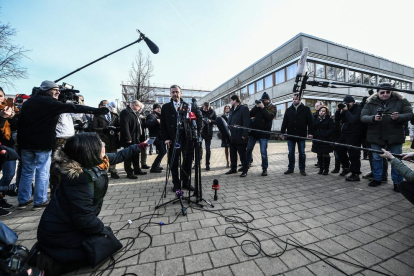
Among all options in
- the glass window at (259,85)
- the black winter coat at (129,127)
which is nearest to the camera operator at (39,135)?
the black winter coat at (129,127)

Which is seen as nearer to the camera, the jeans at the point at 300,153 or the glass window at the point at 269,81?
the jeans at the point at 300,153

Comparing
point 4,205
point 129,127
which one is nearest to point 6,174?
point 4,205

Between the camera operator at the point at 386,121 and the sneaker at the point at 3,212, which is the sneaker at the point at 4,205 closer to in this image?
the sneaker at the point at 3,212

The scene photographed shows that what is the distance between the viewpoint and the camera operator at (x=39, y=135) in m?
2.99

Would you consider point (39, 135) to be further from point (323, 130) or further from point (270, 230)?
point (323, 130)

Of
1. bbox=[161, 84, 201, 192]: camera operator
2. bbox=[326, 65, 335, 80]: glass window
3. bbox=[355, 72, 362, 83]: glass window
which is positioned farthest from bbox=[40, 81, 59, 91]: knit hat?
bbox=[355, 72, 362, 83]: glass window

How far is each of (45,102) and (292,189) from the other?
505 cm

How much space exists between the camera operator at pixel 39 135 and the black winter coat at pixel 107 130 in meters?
1.94

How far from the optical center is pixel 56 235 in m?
1.63

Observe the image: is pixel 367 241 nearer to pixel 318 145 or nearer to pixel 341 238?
pixel 341 238

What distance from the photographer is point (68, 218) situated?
1673mm

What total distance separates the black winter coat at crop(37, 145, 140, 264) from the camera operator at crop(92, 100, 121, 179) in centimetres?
368

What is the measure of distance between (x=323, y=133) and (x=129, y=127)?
580 centimetres

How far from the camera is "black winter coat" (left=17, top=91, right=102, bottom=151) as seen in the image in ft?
9.75
